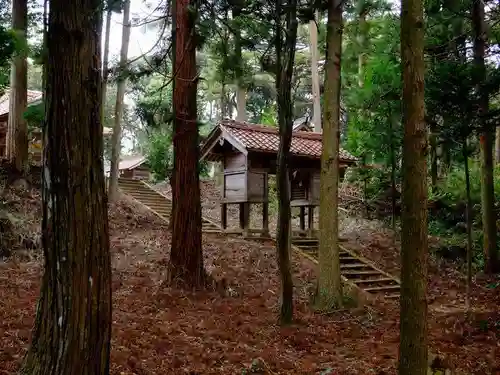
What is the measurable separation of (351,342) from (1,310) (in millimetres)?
4745

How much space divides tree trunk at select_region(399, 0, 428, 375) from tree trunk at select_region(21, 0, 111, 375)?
7.18ft

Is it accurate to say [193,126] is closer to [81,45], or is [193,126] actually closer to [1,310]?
[1,310]

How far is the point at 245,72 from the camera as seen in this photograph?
28.3 ft

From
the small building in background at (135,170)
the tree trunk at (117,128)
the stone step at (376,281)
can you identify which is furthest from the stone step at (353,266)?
the small building in background at (135,170)

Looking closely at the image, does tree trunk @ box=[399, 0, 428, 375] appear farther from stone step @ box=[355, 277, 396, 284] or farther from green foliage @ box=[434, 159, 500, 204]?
green foliage @ box=[434, 159, 500, 204]

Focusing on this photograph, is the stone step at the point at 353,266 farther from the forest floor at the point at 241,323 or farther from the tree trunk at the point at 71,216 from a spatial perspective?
the tree trunk at the point at 71,216

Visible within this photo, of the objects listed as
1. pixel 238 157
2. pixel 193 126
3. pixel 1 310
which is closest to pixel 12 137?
pixel 238 157

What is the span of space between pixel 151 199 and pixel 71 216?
1770cm

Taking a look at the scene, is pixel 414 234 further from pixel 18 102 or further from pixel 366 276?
pixel 18 102

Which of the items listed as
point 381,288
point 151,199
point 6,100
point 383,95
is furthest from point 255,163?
point 6,100

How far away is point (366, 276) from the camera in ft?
36.1

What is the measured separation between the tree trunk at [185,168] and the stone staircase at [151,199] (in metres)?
6.38

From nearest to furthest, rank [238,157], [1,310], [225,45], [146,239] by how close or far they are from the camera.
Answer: [1,310]
[225,45]
[146,239]
[238,157]

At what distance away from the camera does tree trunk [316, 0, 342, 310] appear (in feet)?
26.7
